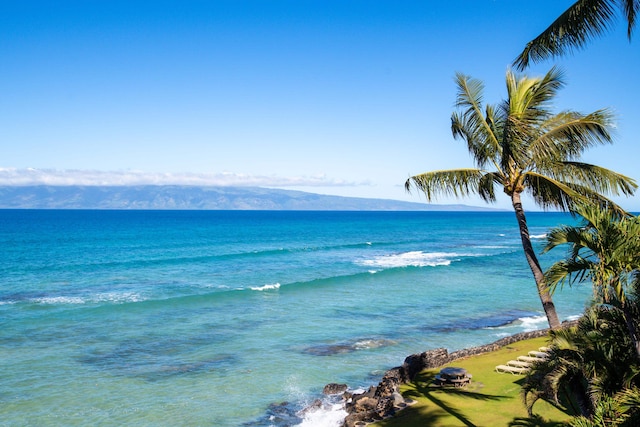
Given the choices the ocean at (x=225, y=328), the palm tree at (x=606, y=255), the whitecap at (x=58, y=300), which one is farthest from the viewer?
the whitecap at (x=58, y=300)

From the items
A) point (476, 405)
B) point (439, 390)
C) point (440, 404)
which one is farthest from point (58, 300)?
point (476, 405)

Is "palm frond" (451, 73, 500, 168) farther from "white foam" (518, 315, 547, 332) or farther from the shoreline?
"white foam" (518, 315, 547, 332)

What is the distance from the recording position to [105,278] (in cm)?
4403

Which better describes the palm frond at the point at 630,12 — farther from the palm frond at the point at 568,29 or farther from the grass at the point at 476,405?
the grass at the point at 476,405

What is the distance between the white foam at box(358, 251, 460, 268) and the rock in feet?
117

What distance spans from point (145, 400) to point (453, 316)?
19282 millimetres

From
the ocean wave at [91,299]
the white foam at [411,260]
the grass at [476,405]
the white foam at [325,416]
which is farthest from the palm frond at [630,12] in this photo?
the white foam at [411,260]

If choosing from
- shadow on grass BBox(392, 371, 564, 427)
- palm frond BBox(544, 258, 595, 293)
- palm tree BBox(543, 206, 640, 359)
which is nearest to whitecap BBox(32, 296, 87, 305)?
shadow on grass BBox(392, 371, 564, 427)

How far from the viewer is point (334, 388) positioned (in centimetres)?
1853

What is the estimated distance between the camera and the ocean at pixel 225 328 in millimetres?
17844

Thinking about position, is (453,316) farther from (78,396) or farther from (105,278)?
(105,278)

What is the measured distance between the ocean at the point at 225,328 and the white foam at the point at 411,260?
2.17 feet

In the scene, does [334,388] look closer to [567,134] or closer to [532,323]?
[567,134]

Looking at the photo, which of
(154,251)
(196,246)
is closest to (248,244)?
(196,246)
